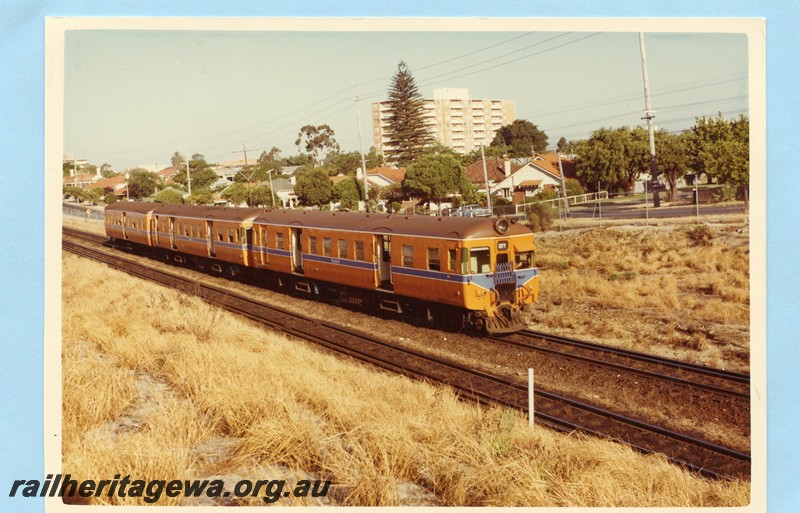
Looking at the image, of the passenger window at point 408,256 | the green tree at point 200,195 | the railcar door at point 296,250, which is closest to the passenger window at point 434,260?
the passenger window at point 408,256

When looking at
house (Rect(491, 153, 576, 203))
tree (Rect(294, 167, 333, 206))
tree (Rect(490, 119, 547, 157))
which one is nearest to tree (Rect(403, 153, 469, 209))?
tree (Rect(490, 119, 547, 157))

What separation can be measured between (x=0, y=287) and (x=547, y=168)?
24.3 m

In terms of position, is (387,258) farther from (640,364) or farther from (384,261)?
(640,364)

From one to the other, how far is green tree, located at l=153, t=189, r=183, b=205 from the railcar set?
118 inches

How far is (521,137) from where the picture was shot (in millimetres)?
21859

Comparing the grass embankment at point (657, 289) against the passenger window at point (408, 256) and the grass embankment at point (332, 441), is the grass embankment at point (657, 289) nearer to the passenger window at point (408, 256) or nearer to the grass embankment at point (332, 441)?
the passenger window at point (408, 256)

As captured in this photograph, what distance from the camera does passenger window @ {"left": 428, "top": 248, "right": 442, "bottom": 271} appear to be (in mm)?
15172

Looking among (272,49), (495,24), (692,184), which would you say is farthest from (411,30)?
(692,184)

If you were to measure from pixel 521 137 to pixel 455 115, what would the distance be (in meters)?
5.82

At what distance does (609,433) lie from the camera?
1030cm

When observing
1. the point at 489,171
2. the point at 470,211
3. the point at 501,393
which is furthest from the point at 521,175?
the point at 501,393

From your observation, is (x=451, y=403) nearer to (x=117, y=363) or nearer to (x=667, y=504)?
(x=667, y=504)

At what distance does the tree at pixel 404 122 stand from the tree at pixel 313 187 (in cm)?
730

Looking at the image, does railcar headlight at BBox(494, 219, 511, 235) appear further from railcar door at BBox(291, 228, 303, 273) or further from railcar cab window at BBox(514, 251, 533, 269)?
railcar door at BBox(291, 228, 303, 273)
